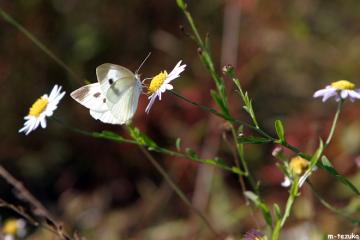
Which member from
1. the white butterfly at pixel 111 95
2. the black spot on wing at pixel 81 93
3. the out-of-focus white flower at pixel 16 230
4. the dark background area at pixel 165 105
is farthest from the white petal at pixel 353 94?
the dark background area at pixel 165 105

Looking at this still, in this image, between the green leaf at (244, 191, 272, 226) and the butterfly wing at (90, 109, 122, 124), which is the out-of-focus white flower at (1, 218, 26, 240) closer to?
the butterfly wing at (90, 109, 122, 124)

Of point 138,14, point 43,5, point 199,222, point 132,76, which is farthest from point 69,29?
point 132,76

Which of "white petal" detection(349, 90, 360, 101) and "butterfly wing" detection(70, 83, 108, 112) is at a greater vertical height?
"butterfly wing" detection(70, 83, 108, 112)

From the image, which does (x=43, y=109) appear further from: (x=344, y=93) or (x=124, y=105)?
(x=344, y=93)

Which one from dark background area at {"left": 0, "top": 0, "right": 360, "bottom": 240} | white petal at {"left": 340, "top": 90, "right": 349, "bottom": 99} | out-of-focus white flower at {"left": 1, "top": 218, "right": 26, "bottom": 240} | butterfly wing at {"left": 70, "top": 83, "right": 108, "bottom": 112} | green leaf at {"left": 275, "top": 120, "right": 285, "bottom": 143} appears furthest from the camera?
dark background area at {"left": 0, "top": 0, "right": 360, "bottom": 240}

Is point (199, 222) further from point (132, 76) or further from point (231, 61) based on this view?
point (132, 76)

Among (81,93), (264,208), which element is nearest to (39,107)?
(81,93)

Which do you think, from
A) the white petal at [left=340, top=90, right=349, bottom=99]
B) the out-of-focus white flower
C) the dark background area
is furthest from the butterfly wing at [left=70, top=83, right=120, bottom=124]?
the dark background area

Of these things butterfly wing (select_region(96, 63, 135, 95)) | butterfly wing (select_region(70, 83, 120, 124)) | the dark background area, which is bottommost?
butterfly wing (select_region(70, 83, 120, 124))

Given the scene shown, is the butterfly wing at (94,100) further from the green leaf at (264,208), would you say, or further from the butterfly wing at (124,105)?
the green leaf at (264,208)

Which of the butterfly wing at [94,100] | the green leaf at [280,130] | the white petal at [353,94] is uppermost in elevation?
the butterfly wing at [94,100]
